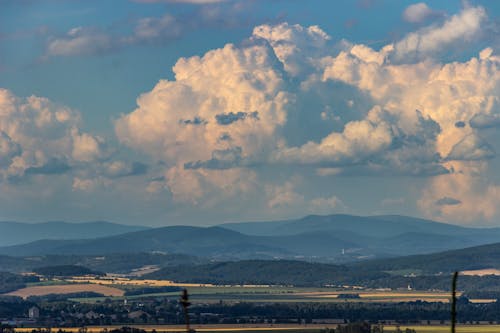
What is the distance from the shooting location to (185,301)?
59.0 m
